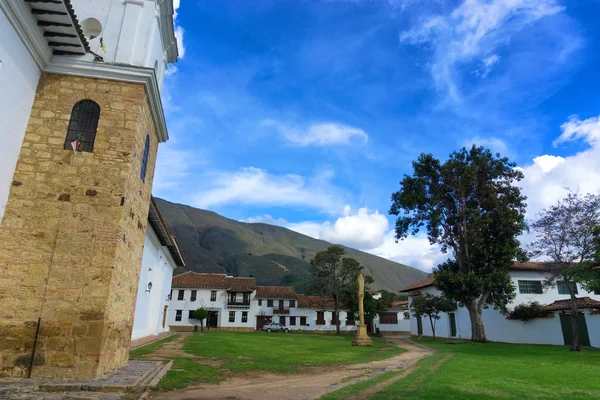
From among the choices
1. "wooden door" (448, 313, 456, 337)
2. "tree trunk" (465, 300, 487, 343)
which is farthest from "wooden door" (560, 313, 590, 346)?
"wooden door" (448, 313, 456, 337)

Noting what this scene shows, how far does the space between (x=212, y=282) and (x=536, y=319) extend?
32.7 m

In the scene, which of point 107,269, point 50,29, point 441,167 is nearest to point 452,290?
point 441,167

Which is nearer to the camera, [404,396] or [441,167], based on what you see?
[404,396]

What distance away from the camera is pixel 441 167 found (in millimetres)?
24312

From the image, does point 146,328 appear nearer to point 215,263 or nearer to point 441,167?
point 441,167

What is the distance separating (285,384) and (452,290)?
57.4ft

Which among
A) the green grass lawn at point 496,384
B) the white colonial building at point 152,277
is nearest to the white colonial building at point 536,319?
the green grass lawn at point 496,384

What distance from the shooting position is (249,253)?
129m

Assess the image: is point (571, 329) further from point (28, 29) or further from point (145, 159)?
point (28, 29)

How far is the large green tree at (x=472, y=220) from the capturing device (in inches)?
858


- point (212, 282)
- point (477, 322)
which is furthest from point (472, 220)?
point (212, 282)

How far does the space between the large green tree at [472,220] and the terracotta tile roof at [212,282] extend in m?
25.1

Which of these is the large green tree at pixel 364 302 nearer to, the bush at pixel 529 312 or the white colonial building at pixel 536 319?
the white colonial building at pixel 536 319

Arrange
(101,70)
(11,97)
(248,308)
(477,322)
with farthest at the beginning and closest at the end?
(248,308) → (477,322) → (101,70) → (11,97)
